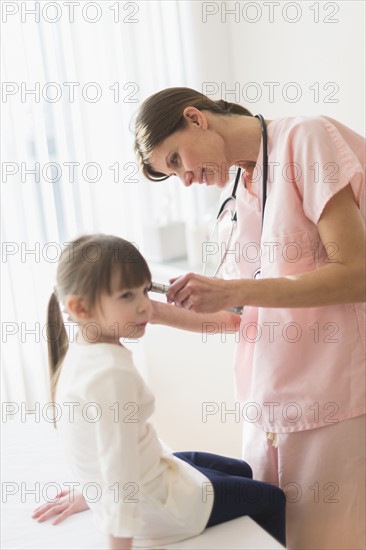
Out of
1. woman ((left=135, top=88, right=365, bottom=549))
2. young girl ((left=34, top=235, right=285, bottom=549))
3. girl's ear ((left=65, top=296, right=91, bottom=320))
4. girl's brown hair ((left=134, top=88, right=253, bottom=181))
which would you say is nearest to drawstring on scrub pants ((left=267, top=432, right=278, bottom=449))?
woman ((left=135, top=88, right=365, bottom=549))

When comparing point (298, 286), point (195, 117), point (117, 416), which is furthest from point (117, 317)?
point (195, 117)

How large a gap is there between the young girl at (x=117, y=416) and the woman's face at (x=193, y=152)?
0.86 ft

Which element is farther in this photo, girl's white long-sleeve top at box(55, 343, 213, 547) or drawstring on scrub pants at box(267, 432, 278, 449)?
drawstring on scrub pants at box(267, 432, 278, 449)

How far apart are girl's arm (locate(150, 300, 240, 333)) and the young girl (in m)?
0.22

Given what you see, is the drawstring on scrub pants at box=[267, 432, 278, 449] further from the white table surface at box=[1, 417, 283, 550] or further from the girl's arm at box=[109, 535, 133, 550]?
the girl's arm at box=[109, 535, 133, 550]

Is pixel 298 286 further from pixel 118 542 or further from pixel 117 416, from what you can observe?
pixel 118 542

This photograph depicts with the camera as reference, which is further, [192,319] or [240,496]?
→ [192,319]

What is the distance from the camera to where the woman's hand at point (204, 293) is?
1.24 m

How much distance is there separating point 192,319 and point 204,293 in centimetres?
31

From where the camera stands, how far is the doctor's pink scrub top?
4.21 ft

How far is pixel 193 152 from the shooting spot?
1.39m

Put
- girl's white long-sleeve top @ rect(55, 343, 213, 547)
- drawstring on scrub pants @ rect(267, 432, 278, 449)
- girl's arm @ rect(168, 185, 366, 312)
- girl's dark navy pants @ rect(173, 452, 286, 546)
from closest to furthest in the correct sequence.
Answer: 1. girl's white long-sleeve top @ rect(55, 343, 213, 547)
2. girl's arm @ rect(168, 185, 366, 312)
3. girl's dark navy pants @ rect(173, 452, 286, 546)
4. drawstring on scrub pants @ rect(267, 432, 278, 449)

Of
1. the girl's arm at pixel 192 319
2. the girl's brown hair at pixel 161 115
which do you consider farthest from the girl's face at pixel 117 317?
the girl's brown hair at pixel 161 115

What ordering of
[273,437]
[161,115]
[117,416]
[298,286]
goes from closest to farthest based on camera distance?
1. [117,416]
2. [298,286]
3. [161,115]
4. [273,437]
